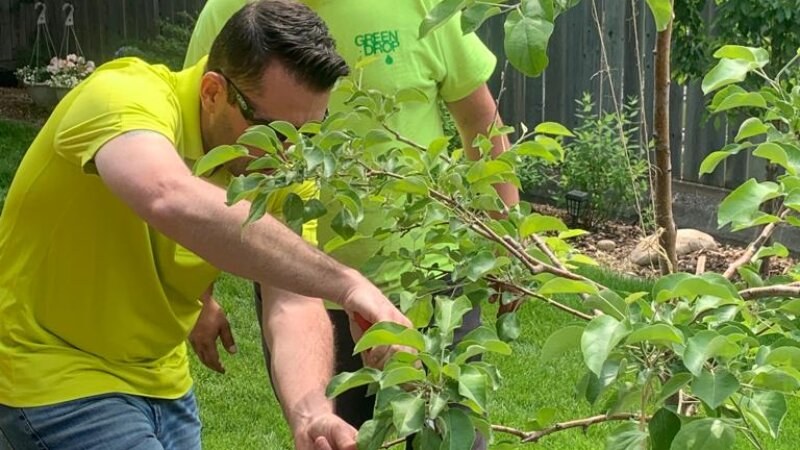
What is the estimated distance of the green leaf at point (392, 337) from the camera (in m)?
1.37

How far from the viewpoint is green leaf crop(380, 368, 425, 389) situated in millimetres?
1332

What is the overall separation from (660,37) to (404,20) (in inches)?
43.8

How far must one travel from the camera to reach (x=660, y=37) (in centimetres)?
168

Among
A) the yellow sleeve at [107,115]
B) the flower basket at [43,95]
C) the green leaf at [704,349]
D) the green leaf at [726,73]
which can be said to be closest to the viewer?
the green leaf at [704,349]

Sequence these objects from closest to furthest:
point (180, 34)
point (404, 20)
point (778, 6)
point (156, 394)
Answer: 1. point (156, 394)
2. point (404, 20)
3. point (778, 6)
4. point (180, 34)

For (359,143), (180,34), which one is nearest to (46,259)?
(359,143)

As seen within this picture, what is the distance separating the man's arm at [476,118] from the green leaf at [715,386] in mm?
1595

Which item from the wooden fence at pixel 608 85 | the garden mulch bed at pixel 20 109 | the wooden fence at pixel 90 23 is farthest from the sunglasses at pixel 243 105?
the wooden fence at pixel 90 23

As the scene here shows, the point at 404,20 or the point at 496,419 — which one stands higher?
the point at 404,20

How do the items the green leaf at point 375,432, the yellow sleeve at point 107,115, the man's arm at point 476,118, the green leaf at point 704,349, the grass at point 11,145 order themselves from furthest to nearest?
the grass at point 11,145 < the man's arm at point 476,118 < the yellow sleeve at point 107,115 < the green leaf at point 375,432 < the green leaf at point 704,349

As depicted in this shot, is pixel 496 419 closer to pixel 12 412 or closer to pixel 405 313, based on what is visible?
pixel 12 412

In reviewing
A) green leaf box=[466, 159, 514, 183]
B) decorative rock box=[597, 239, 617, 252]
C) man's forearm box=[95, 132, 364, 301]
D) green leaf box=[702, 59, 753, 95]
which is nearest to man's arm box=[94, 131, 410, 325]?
man's forearm box=[95, 132, 364, 301]

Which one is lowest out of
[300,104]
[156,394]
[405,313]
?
[156,394]

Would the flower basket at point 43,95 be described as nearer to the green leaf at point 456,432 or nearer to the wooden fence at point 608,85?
the wooden fence at point 608,85
